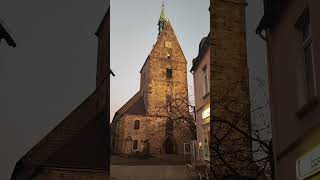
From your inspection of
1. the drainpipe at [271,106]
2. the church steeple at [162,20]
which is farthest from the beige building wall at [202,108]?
the drainpipe at [271,106]

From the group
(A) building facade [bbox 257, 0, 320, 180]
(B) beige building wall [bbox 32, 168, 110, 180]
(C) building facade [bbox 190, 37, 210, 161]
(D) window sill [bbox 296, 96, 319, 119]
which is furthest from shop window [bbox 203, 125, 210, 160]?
(B) beige building wall [bbox 32, 168, 110, 180]

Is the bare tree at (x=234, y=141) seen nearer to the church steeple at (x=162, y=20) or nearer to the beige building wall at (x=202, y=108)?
the beige building wall at (x=202, y=108)

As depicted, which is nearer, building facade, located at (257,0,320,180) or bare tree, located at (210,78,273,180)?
bare tree, located at (210,78,273,180)

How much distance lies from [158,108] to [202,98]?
9 cm

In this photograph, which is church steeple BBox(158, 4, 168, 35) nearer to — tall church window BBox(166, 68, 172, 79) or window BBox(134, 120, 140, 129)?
tall church window BBox(166, 68, 172, 79)

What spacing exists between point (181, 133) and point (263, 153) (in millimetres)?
190

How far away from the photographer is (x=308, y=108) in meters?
1.19

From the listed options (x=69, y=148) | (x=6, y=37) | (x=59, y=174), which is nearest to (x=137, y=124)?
(x=6, y=37)

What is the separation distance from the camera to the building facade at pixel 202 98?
68cm

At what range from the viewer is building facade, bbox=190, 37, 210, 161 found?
2.25ft

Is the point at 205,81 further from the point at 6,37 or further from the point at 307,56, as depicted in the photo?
the point at 6,37

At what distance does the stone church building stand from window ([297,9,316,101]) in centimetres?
64

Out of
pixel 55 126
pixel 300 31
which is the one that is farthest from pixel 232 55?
pixel 55 126

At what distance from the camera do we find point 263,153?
76 cm
